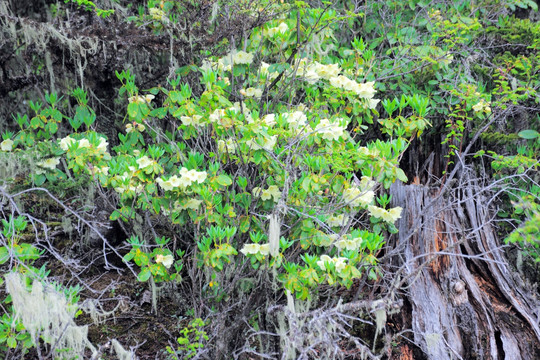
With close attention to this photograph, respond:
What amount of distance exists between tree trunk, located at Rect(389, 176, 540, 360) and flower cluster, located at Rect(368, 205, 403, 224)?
0.30m

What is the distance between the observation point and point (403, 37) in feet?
14.8

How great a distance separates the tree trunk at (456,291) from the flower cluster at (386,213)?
30 centimetres

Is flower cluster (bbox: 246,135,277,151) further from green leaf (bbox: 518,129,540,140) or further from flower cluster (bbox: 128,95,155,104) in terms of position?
green leaf (bbox: 518,129,540,140)

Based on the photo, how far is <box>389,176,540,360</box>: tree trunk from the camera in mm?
3396

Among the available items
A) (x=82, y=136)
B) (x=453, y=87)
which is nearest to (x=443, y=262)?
(x=453, y=87)

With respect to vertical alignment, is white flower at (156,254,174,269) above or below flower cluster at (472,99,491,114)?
below

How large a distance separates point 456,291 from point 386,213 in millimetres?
A: 917

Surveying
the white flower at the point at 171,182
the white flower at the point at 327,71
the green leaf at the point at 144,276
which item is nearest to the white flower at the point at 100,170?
the white flower at the point at 171,182

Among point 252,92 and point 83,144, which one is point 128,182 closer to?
point 83,144

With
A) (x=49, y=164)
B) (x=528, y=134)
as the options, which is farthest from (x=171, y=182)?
(x=528, y=134)

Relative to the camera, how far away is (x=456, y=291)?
359 cm

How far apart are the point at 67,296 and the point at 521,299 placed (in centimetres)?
314

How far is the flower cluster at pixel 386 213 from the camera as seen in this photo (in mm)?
3188

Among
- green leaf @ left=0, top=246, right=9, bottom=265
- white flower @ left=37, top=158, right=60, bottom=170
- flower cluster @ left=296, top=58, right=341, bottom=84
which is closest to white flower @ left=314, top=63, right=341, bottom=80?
flower cluster @ left=296, top=58, right=341, bottom=84
